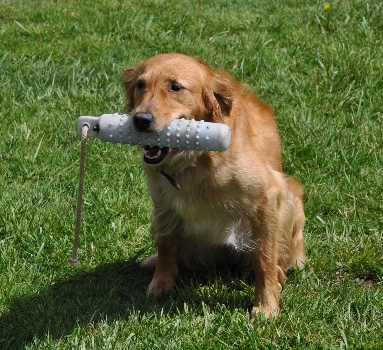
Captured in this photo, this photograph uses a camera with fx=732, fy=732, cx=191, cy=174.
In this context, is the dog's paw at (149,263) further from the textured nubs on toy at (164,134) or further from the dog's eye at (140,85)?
the dog's eye at (140,85)

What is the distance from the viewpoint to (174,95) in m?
3.89

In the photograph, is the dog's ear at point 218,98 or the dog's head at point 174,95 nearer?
the dog's head at point 174,95

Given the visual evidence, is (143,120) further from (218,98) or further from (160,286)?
(160,286)

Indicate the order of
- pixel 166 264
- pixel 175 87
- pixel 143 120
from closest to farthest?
pixel 143 120 < pixel 175 87 < pixel 166 264

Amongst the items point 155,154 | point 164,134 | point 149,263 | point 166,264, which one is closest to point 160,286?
point 166,264

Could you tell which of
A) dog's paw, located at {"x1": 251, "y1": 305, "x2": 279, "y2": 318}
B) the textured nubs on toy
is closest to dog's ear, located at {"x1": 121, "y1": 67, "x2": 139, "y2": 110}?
the textured nubs on toy

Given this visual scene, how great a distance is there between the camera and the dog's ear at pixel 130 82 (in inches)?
166

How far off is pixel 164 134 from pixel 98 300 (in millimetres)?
1184

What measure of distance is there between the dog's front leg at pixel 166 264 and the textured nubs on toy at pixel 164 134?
87cm

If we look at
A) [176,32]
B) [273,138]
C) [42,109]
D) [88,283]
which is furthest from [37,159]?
[176,32]

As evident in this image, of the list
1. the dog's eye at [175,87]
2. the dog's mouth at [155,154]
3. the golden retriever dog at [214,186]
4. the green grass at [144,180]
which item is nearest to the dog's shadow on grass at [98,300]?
the green grass at [144,180]

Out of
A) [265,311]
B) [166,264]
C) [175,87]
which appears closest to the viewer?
[175,87]

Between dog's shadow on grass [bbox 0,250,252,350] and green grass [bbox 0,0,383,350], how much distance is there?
0.04 ft

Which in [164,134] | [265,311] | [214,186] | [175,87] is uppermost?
[175,87]
